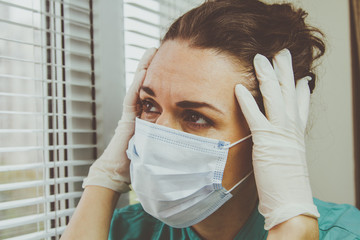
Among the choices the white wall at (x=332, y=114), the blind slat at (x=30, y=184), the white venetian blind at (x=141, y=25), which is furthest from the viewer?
the white wall at (x=332, y=114)

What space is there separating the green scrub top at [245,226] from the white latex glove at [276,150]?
0.51ft

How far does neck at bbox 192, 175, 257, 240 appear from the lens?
3.51 feet

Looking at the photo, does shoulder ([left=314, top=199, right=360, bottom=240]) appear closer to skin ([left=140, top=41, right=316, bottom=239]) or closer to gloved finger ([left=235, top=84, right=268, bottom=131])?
skin ([left=140, top=41, right=316, bottom=239])

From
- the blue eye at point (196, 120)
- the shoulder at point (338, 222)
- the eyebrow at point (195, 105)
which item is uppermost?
the eyebrow at point (195, 105)

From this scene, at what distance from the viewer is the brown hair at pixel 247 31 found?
98cm

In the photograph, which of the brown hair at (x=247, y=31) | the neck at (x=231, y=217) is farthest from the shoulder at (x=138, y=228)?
the brown hair at (x=247, y=31)

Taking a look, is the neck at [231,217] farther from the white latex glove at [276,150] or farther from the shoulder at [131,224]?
the shoulder at [131,224]

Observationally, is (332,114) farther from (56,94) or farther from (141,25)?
(56,94)

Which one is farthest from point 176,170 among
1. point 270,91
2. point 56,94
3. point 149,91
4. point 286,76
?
point 56,94

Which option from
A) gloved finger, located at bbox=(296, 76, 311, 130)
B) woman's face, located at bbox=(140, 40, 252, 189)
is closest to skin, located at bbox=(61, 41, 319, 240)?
woman's face, located at bbox=(140, 40, 252, 189)

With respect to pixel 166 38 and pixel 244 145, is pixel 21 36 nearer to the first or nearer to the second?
pixel 166 38

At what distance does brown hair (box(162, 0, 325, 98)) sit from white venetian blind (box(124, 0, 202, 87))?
332 millimetres

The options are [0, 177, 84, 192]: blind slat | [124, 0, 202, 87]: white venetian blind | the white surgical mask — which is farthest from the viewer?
[124, 0, 202, 87]: white venetian blind

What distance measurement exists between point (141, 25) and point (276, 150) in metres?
0.91
